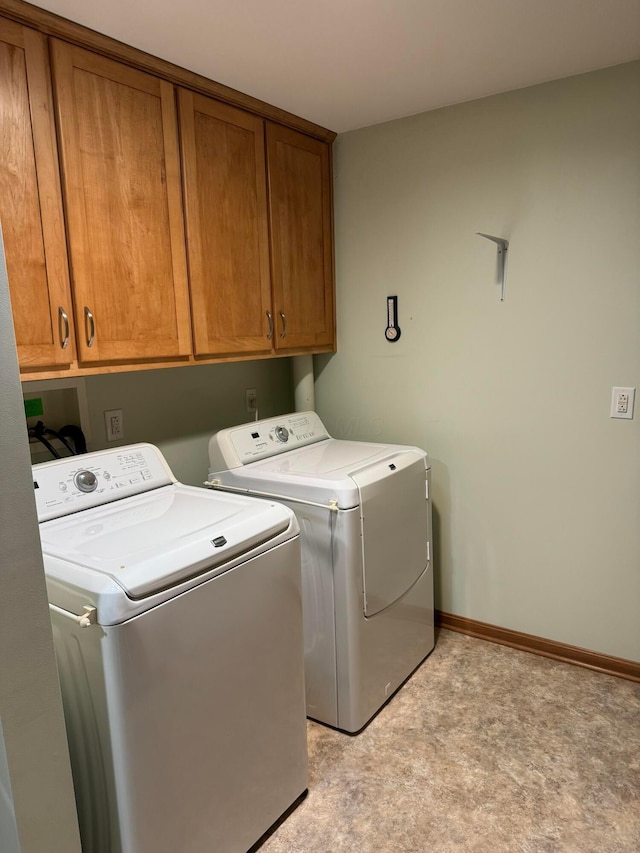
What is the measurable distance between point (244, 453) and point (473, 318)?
1130 millimetres

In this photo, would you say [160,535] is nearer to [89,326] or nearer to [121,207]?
[89,326]

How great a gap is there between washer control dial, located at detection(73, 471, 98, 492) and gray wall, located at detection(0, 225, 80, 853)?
865mm

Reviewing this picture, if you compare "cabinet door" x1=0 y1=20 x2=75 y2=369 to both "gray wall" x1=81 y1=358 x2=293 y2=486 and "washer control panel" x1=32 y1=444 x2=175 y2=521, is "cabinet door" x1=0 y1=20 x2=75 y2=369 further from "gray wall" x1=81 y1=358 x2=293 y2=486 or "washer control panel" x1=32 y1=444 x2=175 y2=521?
"gray wall" x1=81 y1=358 x2=293 y2=486

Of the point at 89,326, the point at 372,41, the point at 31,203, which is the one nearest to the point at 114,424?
the point at 89,326

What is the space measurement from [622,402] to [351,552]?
3.90 feet

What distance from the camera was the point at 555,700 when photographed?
7.51ft

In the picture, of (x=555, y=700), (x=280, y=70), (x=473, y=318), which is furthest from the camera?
(x=473, y=318)

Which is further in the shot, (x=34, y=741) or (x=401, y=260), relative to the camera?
(x=401, y=260)

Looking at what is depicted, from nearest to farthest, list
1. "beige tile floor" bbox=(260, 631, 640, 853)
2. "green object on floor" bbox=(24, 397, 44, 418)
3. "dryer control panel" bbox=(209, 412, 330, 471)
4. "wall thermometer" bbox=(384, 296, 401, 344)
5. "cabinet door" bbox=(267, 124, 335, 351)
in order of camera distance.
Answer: "beige tile floor" bbox=(260, 631, 640, 853) → "green object on floor" bbox=(24, 397, 44, 418) → "dryer control panel" bbox=(209, 412, 330, 471) → "cabinet door" bbox=(267, 124, 335, 351) → "wall thermometer" bbox=(384, 296, 401, 344)

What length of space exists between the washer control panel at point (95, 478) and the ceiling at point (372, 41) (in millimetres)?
1260

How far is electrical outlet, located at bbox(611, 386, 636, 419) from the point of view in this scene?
2.23 m

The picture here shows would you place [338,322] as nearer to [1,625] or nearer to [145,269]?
[145,269]

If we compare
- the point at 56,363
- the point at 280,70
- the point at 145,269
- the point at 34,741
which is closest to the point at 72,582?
the point at 34,741

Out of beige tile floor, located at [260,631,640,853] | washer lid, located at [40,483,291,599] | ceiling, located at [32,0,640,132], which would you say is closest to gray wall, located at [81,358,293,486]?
washer lid, located at [40,483,291,599]
